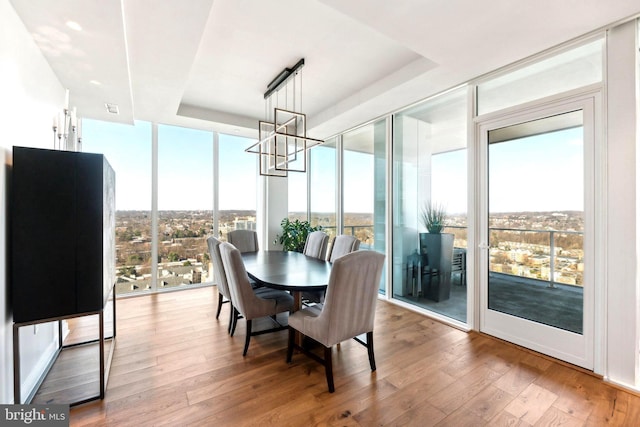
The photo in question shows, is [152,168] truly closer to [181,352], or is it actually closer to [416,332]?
[181,352]

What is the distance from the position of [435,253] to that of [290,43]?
307cm

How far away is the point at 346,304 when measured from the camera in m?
2.08

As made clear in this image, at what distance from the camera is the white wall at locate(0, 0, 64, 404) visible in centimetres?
171

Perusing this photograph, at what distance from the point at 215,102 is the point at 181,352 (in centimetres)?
362

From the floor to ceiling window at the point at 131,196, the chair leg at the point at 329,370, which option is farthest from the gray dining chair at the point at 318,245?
the floor to ceiling window at the point at 131,196

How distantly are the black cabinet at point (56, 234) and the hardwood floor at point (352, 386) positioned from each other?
784 millimetres

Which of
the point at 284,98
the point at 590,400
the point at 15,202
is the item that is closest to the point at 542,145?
the point at 590,400

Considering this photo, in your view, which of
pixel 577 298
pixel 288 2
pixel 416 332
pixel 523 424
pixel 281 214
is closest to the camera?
pixel 523 424

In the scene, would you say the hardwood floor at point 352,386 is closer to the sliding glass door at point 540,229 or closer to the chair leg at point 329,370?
the chair leg at point 329,370

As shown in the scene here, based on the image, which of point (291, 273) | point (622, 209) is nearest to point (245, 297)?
point (291, 273)

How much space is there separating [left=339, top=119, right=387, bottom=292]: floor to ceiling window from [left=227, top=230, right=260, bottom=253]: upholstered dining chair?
5.55ft

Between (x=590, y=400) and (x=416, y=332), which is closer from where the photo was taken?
(x=590, y=400)

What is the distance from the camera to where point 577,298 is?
246 centimetres

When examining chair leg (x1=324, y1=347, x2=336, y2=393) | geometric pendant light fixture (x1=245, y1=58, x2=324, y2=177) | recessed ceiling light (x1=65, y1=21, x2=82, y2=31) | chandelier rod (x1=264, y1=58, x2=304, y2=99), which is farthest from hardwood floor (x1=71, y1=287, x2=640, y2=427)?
chandelier rod (x1=264, y1=58, x2=304, y2=99)
